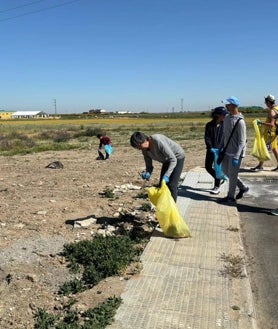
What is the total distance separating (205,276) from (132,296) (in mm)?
842

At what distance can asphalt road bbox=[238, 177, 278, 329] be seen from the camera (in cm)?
373

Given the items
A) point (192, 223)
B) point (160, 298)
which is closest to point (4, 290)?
point (160, 298)

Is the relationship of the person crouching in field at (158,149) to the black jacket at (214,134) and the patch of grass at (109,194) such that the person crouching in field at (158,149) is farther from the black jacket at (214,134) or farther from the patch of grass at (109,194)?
the patch of grass at (109,194)

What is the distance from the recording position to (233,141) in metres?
6.89

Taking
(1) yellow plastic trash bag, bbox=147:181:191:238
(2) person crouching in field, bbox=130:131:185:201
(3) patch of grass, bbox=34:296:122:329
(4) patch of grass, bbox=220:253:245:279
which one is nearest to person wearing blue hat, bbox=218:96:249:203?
(2) person crouching in field, bbox=130:131:185:201

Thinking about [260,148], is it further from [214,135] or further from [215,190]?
[214,135]

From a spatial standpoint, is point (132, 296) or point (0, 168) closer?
point (132, 296)

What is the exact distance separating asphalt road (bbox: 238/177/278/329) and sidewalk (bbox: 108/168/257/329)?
16 centimetres

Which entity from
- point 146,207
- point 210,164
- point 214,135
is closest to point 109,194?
point 146,207

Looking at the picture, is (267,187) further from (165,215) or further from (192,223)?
(165,215)

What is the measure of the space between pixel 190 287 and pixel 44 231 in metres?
2.65

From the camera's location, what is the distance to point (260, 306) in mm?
3750

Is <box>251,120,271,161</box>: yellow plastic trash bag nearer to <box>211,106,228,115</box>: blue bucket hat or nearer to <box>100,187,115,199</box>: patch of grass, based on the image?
<box>211,106,228,115</box>: blue bucket hat

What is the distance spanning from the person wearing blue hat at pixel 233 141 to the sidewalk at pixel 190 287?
1269mm
